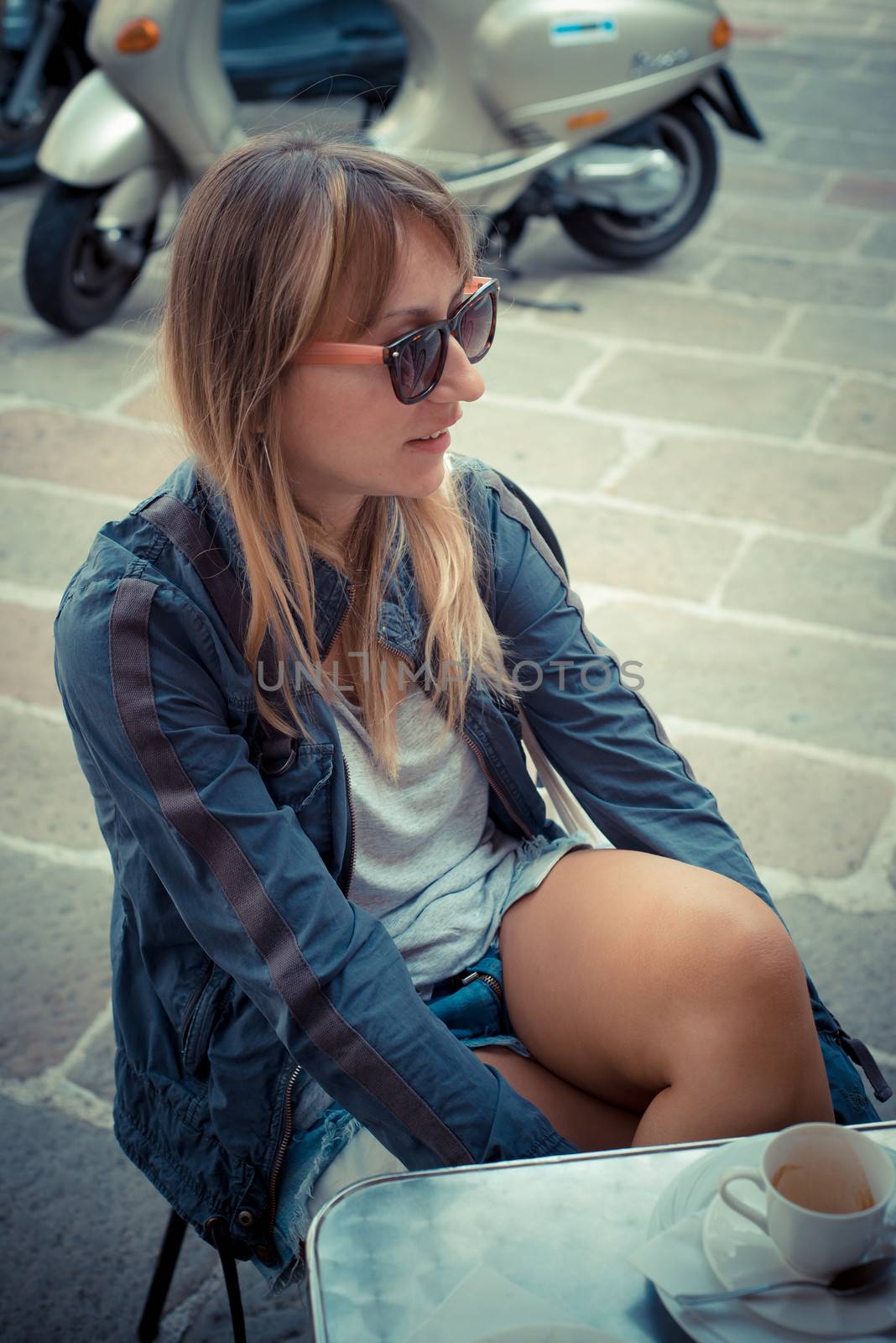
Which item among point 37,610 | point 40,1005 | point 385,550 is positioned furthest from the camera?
point 37,610

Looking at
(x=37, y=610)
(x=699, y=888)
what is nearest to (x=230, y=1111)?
(x=699, y=888)

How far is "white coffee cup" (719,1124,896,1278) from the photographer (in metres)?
0.83

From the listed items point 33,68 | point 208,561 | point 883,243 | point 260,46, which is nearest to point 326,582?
point 208,561

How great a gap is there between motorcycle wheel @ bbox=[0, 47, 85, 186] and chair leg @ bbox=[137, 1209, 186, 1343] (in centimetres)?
457

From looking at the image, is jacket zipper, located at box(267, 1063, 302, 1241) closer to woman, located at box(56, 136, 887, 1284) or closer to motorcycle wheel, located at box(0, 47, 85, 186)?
woman, located at box(56, 136, 887, 1284)

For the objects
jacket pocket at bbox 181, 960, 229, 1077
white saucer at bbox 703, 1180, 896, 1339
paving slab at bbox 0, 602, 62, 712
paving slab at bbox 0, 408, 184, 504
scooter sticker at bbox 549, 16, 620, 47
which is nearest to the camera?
white saucer at bbox 703, 1180, 896, 1339

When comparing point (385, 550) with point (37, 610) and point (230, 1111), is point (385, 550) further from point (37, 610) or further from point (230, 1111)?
point (37, 610)

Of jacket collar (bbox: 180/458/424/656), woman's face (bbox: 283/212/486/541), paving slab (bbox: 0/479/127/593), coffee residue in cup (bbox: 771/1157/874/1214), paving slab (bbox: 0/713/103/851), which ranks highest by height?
woman's face (bbox: 283/212/486/541)

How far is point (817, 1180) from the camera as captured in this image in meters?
0.87

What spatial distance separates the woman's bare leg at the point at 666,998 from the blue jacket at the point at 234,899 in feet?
0.35

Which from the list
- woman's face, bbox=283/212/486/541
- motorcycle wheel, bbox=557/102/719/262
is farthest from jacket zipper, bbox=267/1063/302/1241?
motorcycle wheel, bbox=557/102/719/262

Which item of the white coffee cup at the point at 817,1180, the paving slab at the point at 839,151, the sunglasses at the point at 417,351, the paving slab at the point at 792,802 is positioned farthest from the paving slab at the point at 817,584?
the paving slab at the point at 839,151

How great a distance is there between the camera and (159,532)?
1.23m

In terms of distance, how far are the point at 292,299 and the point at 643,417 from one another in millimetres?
2528
